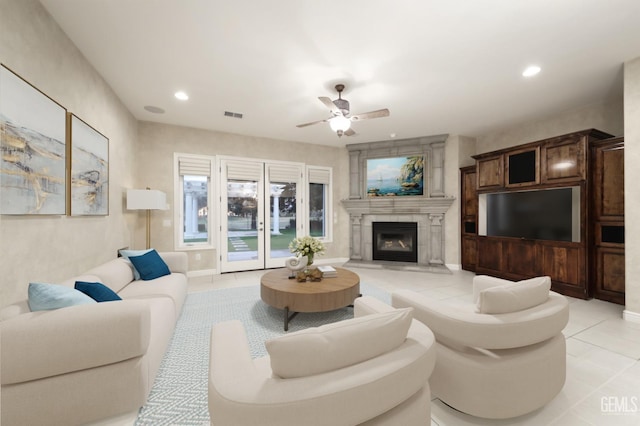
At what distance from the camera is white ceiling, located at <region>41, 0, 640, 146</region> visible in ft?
6.99

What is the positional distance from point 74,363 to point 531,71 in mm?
4986

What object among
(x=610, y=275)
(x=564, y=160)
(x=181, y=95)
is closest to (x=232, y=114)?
(x=181, y=95)

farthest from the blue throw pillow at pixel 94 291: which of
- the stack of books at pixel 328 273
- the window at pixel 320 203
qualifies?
the window at pixel 320 203

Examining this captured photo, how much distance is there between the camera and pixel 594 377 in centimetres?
193

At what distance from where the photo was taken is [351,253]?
639cm

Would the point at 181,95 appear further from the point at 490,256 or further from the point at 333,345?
the point at 490,256

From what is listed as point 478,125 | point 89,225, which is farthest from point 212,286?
point 478,125

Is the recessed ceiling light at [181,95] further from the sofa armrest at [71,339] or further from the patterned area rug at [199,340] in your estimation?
the sofa armrest at [71,339]

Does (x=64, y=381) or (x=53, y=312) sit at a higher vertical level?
(x=53, y=312)

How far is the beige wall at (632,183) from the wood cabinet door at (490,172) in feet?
5.74

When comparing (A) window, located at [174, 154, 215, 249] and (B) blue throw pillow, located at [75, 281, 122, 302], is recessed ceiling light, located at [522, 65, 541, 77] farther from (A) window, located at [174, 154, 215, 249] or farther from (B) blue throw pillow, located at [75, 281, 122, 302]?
(A) window, located at [174, 154, 215, 249]

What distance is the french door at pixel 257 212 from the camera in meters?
5.30

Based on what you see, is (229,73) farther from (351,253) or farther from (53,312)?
(351,253)

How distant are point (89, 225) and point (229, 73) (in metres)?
2.37
